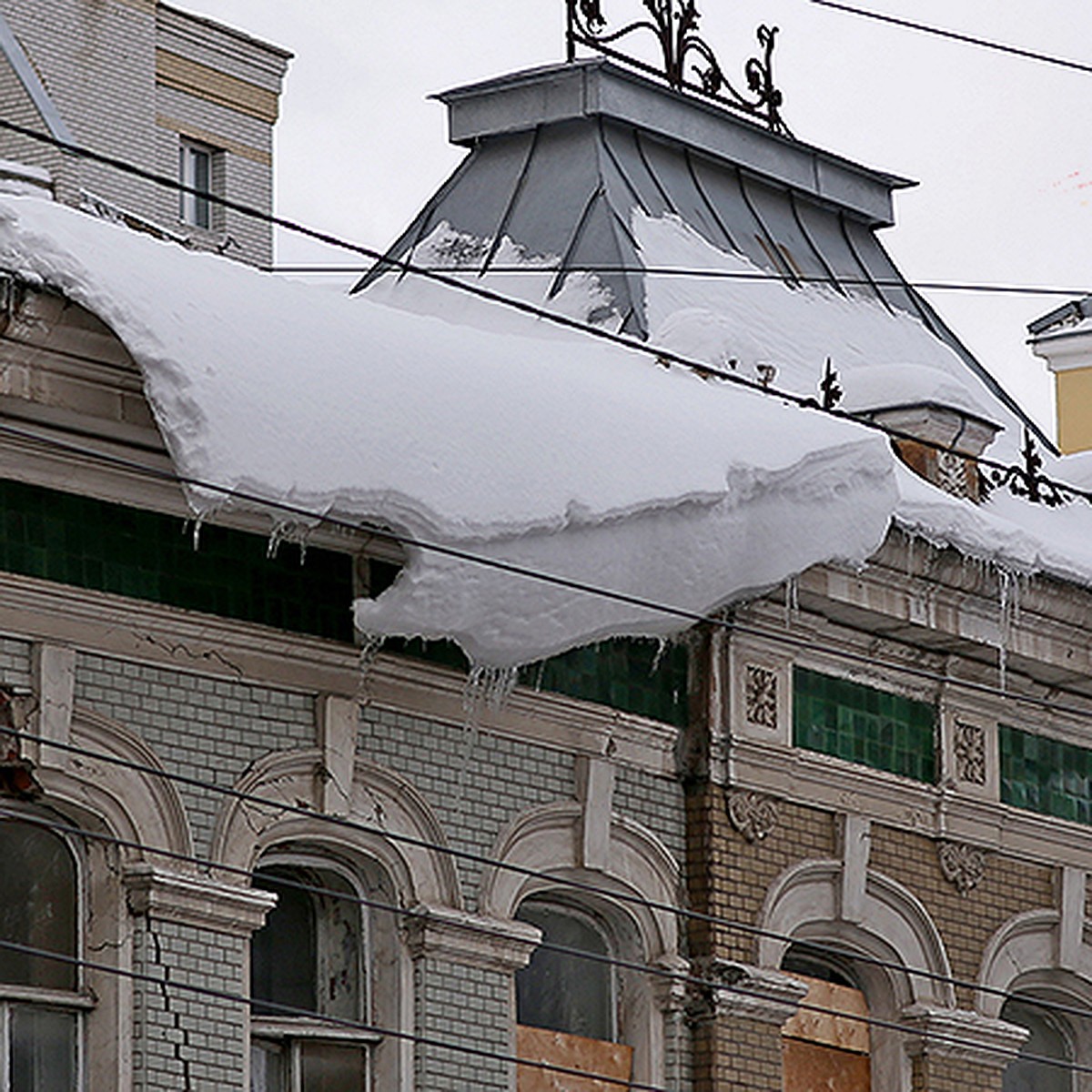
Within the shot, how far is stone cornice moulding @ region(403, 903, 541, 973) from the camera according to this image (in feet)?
48.6

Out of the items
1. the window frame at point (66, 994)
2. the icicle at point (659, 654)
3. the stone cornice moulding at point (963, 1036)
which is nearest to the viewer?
the window frame at point (66, 994)

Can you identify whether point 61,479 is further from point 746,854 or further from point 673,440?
point 746,854

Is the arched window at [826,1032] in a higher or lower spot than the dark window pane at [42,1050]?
higher

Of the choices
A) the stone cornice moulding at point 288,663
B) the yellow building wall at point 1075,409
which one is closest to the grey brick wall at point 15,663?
the stone cornice moulding at point 288,663

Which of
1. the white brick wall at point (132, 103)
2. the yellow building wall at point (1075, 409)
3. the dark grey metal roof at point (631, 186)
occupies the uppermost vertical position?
the white brick wall at point (132, 103)

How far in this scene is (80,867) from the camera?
1379cm

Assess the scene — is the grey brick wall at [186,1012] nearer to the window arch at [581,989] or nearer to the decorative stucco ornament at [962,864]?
the window arch at [581,989]

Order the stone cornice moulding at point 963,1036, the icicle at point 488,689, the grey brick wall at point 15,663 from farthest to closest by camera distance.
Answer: the stone cornice moulding at point 963,1036, the icicle at point 488,689, the grey brick wall at point 15,663

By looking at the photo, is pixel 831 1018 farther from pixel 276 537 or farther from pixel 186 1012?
pixel 276 537

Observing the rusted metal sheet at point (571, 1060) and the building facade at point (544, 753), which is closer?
the building facade at point (544, 753)

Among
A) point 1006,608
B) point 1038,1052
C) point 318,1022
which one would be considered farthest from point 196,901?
point 1038,1052

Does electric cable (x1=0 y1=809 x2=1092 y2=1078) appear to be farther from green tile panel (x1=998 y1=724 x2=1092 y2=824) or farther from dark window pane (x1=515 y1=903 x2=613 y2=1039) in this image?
green tile panel (x1=998 y1=724 x2=1092 y2=824)

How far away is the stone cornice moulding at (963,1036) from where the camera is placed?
1730cm

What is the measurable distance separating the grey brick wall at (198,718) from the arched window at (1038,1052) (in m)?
5.43
